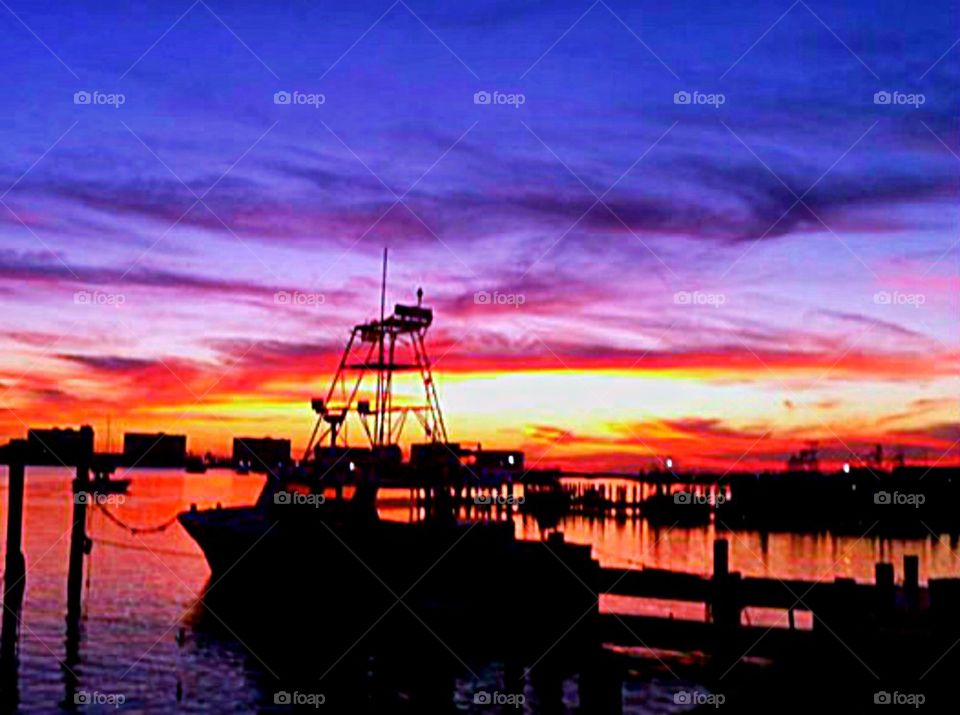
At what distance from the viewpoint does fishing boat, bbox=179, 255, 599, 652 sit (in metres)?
32.1

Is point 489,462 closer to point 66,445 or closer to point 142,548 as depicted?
point 142,548

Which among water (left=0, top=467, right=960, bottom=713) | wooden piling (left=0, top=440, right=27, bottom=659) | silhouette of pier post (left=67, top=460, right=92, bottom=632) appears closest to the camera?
water (left=0, top=467, right=960, bottom=713)

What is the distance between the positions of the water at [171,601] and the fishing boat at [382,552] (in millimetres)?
2250

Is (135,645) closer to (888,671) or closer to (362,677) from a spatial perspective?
(362,677)

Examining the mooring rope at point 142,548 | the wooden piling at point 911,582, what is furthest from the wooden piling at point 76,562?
the mooring rope at point 142,548

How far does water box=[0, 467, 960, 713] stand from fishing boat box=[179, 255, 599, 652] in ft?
7.38

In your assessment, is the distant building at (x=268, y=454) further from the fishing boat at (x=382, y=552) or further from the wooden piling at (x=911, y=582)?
the wooden piling at (x=911, y=582)

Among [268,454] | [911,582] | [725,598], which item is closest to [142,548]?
[268,454]

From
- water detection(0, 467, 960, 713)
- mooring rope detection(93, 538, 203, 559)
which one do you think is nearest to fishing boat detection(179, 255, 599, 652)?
water detection(0, 467, 960, 713)

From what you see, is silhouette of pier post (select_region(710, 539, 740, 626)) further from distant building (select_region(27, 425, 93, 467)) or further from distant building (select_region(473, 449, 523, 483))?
distant building (select_region(473, 449, 523, 483))

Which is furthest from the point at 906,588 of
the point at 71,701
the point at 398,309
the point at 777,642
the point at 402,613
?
the point at 398,309

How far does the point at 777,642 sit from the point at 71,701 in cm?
1853

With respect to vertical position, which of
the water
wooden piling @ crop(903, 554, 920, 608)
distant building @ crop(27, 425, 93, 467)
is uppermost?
distant building @ crop(27, 425, 93, 467)

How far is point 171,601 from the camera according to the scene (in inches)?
1927
